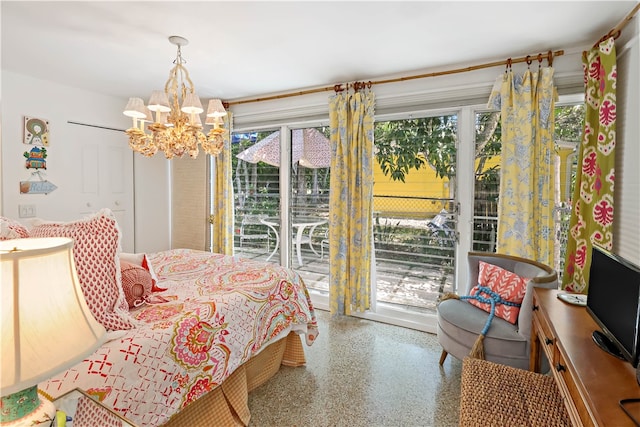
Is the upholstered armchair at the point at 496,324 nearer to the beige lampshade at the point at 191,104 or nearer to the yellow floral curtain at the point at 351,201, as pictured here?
the yellow floral curtain at the point at 351,201

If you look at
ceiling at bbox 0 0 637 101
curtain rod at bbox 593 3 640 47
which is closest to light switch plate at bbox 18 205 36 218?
ceiling at bbox 0 0 637 101

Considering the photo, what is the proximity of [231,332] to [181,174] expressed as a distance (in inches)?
122

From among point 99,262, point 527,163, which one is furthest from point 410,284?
point 99,262

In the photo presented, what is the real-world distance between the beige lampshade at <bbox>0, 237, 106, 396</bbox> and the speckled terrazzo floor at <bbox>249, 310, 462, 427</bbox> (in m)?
1.44

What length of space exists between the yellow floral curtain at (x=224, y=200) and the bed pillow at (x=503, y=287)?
2798mm

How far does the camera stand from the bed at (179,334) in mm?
1267

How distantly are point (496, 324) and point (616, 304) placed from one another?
0.89 m

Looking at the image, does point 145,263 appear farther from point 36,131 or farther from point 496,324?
point 36,131

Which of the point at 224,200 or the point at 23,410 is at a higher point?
the point at 224,200

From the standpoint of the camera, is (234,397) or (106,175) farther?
(106,175)

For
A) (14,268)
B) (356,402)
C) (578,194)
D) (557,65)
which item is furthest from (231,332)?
(557,65)

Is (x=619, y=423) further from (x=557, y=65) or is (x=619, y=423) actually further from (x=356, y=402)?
(x=557, y=65)

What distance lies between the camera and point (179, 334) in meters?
1.50

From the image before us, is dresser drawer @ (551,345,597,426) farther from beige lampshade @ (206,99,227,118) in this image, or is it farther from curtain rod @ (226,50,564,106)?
beige lampshade @ (206,99,227,118)
